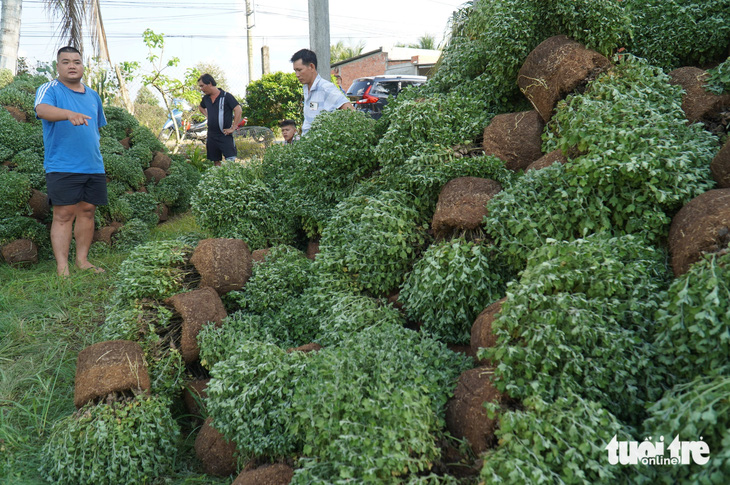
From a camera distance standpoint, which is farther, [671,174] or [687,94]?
[687,94]

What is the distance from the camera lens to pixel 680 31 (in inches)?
139

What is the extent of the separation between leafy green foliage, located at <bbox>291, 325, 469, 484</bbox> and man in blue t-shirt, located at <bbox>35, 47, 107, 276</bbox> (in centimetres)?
394

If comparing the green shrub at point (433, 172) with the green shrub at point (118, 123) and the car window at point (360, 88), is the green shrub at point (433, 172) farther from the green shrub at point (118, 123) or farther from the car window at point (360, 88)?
the car window at point (360, 88)

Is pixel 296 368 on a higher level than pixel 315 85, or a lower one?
lower

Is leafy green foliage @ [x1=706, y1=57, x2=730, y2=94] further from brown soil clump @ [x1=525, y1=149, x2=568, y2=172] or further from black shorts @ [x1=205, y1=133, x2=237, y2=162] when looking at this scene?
black shorts @ [x1=205, y1=133, x2=237, y2=162]

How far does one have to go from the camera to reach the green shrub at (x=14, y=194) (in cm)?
561

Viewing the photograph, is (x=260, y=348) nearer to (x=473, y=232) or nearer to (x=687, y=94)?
(x=473, y=232)

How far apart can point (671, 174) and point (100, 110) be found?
5.55 meters

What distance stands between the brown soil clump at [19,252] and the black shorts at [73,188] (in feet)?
2.75

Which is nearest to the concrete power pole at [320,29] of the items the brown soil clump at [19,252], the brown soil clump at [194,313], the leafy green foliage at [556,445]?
the brown soil clump at [19,252]

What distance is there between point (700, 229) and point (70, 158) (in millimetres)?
5435

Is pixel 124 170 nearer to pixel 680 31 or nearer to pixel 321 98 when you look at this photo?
pixel 321 98

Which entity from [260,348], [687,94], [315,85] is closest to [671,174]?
[687,94]

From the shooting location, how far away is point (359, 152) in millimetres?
3945
